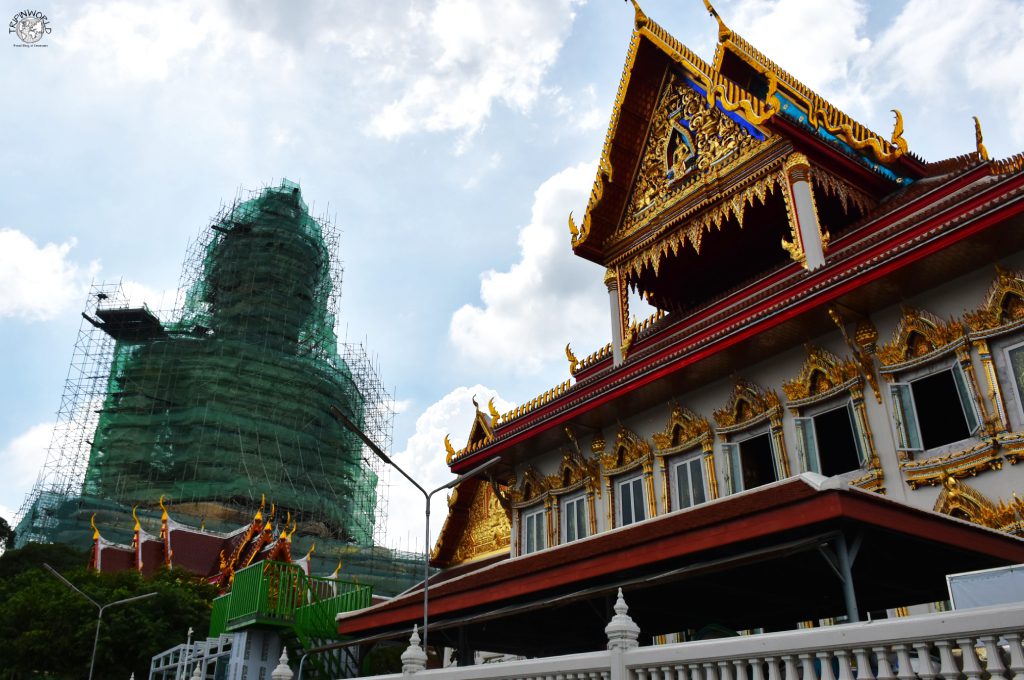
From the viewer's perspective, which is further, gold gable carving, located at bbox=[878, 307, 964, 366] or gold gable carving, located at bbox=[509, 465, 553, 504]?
gold gable carving, located at bbox=[509, 465, 553, 504]

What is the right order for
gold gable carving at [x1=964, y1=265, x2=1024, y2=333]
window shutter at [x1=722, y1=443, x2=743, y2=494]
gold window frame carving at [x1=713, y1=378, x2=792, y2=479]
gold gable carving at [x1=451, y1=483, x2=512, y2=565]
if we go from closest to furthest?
1. gold gable carving at [x1=964, y1=265, x2=1024, y2=333]
2. gold window frame carving at [x1=713, y1=378, x2=792, y2=479]
3. window shutter at [x1=722, y1=443, x2=743, y2=494]
4. gold gable carving at [x1=451, y1=483, x2=512, y2=565]

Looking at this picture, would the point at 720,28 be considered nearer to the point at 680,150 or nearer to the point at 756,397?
the point at 680,150

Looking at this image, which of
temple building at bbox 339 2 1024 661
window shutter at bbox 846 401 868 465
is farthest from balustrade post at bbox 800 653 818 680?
window shutter at bbox 846 401 868 465

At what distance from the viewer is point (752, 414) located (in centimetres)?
1303

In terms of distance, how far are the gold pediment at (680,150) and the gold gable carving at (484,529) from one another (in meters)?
6.75

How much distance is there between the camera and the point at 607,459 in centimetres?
1542

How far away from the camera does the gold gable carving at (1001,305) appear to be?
1016 centimetres

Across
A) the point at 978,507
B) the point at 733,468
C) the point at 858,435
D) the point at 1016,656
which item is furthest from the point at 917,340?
the point at 1016,656

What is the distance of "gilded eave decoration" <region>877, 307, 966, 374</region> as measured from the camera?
10.7 meters

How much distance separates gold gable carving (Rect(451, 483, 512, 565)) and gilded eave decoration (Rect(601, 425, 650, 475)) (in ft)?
16.3

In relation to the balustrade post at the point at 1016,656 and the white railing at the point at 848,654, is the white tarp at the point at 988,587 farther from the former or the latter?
the balustrade post at the point at 1016,656

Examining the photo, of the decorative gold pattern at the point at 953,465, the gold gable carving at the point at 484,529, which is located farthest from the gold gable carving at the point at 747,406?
the gold gable carving at the point at 484,529

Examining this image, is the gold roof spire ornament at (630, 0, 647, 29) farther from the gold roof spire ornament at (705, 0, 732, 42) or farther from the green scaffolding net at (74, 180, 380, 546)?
the green scaffolding net at (74, 180, 380, 546)

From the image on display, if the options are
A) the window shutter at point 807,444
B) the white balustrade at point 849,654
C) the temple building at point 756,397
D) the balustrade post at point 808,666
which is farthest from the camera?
the window shutter at point 807,444
